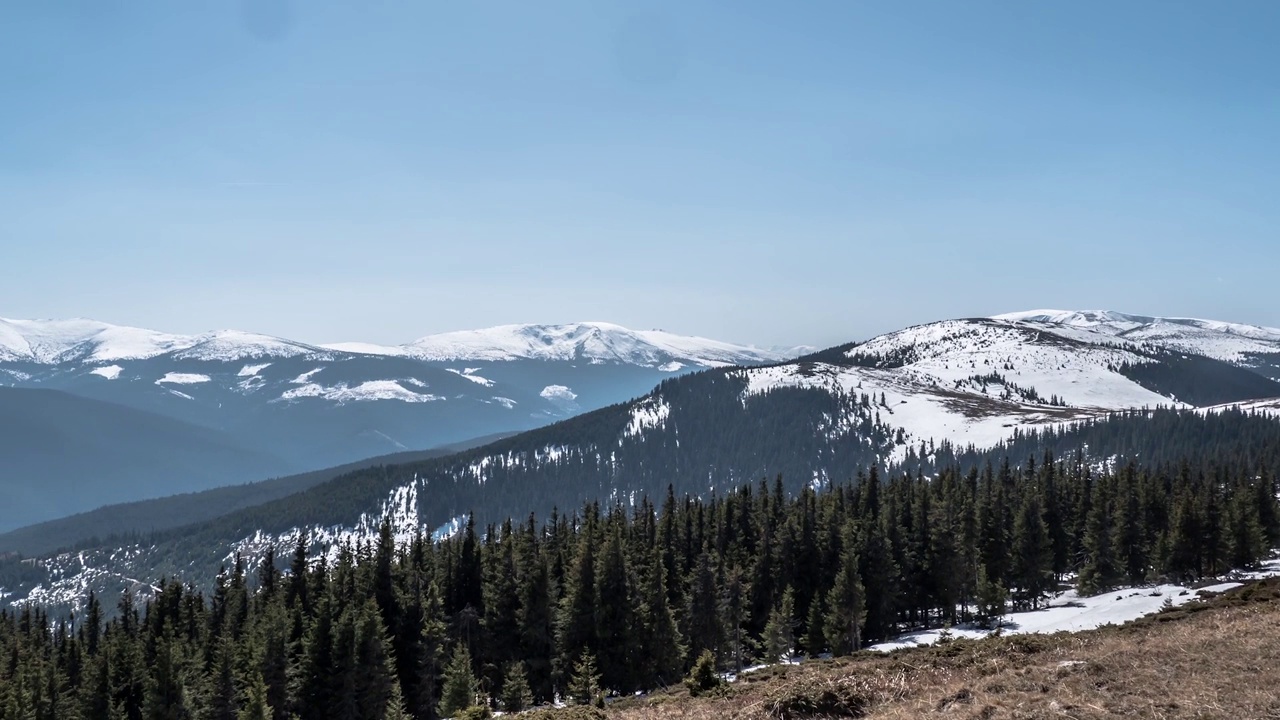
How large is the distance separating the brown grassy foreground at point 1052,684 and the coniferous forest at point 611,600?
24306 mm

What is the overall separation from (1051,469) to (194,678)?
106160 millimetres

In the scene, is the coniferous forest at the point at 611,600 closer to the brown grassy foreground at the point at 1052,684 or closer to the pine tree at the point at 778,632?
the pine tree at the point at 778,632

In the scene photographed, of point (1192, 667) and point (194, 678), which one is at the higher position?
point (1192, 667)

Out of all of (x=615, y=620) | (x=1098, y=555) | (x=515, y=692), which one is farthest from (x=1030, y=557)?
(x=515, y=692)

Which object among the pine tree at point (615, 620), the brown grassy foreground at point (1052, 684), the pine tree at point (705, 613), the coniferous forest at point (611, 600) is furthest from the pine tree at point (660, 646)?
the brown grassy foreground at point (1052, 684)

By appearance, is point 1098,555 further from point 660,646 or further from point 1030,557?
point 660,646

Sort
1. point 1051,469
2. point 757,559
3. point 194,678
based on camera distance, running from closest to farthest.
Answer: point 194,678 < point 757,559 < point 1051,469

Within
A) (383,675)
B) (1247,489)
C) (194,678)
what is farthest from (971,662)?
(1247,489)

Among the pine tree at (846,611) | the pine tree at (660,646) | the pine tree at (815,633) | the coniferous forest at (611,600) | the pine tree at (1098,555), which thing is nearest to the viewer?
the coniferous forest at (611,600)

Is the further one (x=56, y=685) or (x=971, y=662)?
(x=56, y=685)

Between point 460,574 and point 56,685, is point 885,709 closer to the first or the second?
point 460,574

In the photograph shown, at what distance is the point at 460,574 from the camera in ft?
253

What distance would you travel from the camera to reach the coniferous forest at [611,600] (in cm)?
5756

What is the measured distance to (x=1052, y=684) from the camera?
65.9 feet
